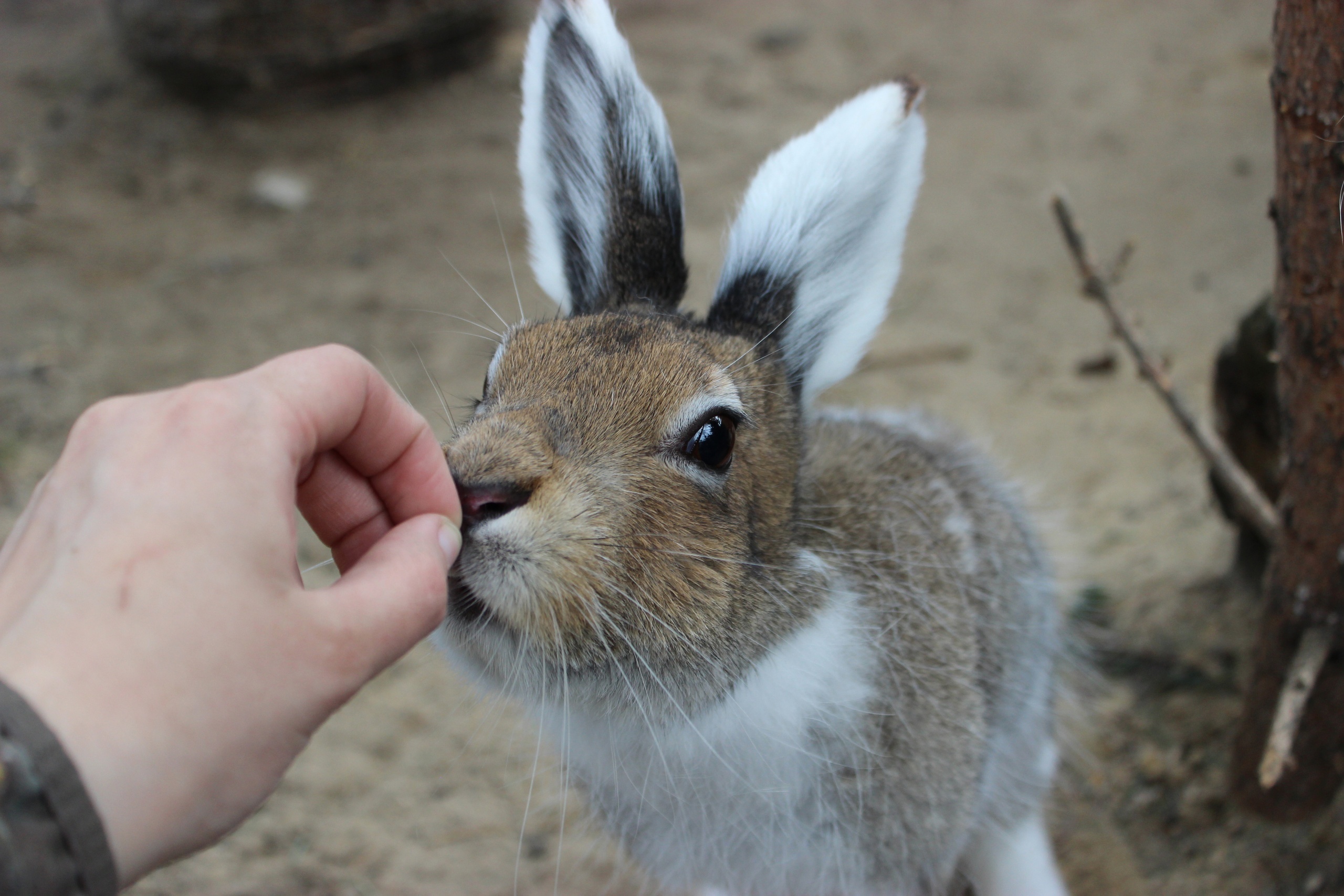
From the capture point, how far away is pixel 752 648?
2471 mm

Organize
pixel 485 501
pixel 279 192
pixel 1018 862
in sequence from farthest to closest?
1. pixel 279 192
2. pixel 1018 862
3. pixel 485 501

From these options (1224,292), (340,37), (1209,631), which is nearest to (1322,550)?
(1209,631)

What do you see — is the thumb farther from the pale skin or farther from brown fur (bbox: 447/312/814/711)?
brown fur (bbox: 447/312/814/711)

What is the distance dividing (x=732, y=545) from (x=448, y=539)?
0.84 m

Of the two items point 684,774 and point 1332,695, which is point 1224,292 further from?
point 684,774

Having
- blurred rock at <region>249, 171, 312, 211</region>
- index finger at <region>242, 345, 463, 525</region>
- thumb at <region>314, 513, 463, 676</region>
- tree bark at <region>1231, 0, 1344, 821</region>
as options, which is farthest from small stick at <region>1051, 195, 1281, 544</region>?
blurred rock at <region>249, 171, 312, 211</region>

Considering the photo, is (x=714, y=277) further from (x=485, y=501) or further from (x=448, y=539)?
(x=448, y=539)

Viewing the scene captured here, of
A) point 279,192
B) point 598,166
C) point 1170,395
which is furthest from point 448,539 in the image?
point 279,192

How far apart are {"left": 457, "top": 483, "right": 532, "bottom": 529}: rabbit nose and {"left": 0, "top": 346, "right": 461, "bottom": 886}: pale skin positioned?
232 millimetres

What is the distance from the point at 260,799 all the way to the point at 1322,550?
2735 mm

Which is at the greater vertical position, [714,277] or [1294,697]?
[1294,697]

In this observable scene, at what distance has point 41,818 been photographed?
1255mm

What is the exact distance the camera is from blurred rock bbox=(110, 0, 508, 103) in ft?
24.7

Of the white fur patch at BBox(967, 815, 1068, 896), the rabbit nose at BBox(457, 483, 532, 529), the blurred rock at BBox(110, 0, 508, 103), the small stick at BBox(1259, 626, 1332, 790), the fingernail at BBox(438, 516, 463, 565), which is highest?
the fingernail at BBox(438, 516, 463, 565)
